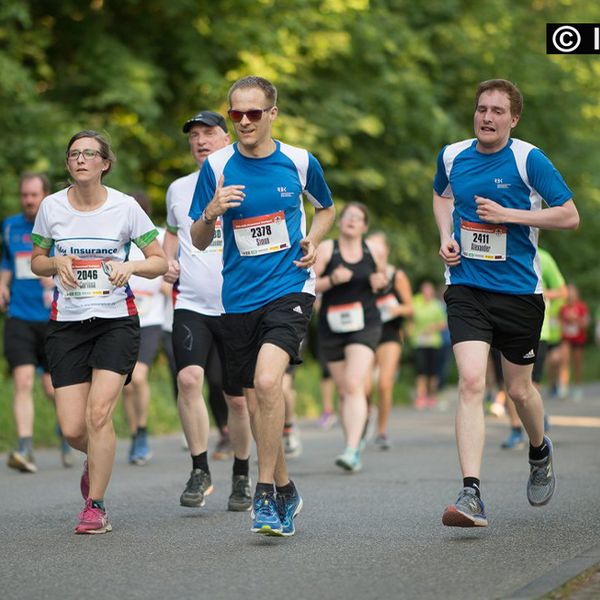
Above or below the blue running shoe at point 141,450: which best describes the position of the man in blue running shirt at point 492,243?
above

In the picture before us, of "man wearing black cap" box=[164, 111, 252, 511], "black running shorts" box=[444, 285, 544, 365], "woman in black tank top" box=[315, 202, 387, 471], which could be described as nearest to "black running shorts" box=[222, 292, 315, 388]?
"black running shorts" box=[444, 285, 544, 365]

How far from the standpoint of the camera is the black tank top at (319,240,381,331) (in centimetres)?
1217

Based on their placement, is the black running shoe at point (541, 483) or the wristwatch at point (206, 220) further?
the black running shoe at point (541, 483)

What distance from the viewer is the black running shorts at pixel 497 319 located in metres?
7.70

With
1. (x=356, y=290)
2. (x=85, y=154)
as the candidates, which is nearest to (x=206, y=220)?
(x=85, y=154)

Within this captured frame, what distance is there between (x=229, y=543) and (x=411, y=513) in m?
1.53

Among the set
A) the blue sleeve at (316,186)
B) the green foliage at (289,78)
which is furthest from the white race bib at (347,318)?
the green foliage at (289,78)

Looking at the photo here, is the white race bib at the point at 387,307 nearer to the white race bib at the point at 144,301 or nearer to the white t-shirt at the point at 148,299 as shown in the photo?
the white t-shirt at the point at 148,299

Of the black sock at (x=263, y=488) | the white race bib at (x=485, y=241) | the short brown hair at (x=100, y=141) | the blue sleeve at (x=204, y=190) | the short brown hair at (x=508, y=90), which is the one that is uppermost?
the short brown hair at (x=508, y=90)

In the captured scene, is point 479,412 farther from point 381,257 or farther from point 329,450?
point 329,450

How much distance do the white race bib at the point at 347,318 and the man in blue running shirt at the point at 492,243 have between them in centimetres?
413

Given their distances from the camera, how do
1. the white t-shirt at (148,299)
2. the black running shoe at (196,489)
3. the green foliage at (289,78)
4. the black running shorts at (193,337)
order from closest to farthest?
the black running shoe at (196,489)
the black running shorts at (193,337)
the white t-shirt at (148,299)
the green foliage at (289,78)

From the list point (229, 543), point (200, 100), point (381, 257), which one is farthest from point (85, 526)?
point (200, 100)

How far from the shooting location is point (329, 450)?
45.7ft
